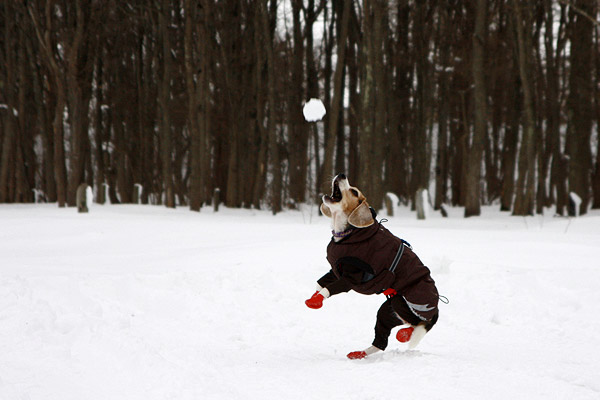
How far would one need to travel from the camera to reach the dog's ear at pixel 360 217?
11.4 ft

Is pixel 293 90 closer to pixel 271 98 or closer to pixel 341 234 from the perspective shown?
pixel 271 98

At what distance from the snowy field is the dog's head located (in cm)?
111

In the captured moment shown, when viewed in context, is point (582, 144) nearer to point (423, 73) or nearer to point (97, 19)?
point (423, 73)

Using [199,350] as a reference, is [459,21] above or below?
above

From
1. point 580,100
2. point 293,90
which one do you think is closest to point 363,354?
point 580,100

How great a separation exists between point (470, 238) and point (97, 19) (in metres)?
15.3

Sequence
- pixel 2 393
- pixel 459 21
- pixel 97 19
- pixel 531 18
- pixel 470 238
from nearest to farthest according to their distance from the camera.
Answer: pixel 2 393
pixel 470 238
pixel 531 18
pixel 97 19
pixel 459 21

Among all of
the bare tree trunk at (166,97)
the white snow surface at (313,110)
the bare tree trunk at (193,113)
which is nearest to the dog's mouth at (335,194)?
the white snow surface at (313,110)

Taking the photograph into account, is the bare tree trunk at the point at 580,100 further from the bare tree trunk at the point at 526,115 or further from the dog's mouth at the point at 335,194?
the dog's mouth at the point at 335,194

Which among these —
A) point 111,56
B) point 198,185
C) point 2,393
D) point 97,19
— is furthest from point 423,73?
point 2,393

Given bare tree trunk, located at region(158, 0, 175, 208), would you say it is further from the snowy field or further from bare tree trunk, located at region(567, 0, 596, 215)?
bare tree trunk, located at region(567, 0, 596, 215)

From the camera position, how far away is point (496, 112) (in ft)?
82.1

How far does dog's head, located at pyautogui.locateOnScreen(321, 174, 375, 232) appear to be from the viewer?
3449mm

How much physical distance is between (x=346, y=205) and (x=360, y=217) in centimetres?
13
